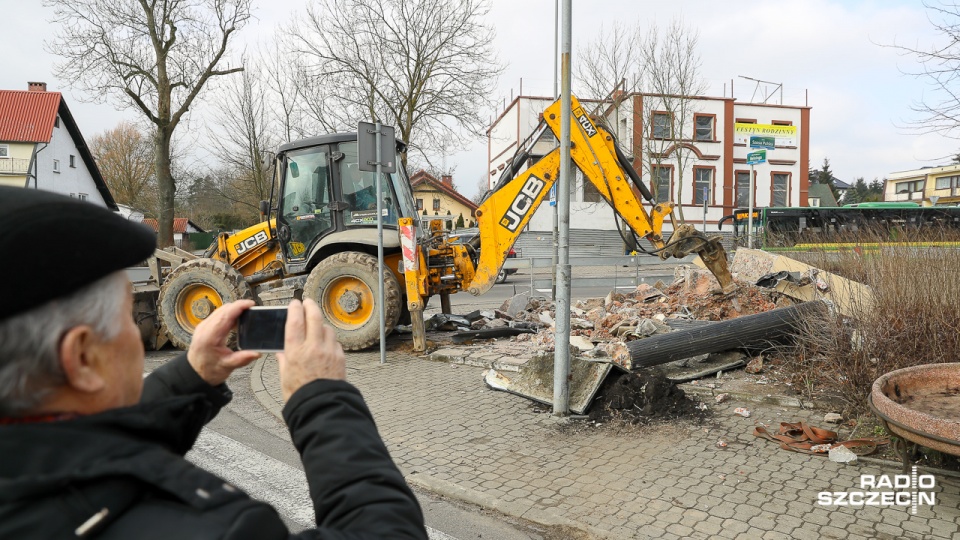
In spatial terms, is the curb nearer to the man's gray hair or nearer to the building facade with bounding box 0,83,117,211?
the man's gray hair

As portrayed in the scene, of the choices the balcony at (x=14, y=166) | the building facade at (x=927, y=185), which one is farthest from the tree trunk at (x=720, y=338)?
the building facade at (x=927, y=185)

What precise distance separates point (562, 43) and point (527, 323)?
5610 millimetres

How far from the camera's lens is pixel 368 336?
905cm

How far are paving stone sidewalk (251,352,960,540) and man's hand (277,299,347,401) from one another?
9.65 feet

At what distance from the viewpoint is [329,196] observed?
9.38 meters

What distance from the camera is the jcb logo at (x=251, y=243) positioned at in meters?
10.4

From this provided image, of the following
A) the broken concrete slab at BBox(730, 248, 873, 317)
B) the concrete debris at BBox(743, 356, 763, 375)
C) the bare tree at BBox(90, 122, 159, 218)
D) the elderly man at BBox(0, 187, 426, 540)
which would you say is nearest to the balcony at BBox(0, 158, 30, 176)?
the bare tree at BBox(90, 122, 159, 218)

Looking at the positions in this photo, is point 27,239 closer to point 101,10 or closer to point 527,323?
point 527,323

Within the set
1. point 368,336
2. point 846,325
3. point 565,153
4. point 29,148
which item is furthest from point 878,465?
point 29,148

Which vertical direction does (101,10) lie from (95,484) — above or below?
above

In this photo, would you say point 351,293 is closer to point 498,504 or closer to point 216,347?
point 498,504

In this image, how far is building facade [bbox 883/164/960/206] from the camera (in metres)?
41.8

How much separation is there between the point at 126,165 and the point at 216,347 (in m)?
54.4

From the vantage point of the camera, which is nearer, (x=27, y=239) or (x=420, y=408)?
(x=27, y=239)
